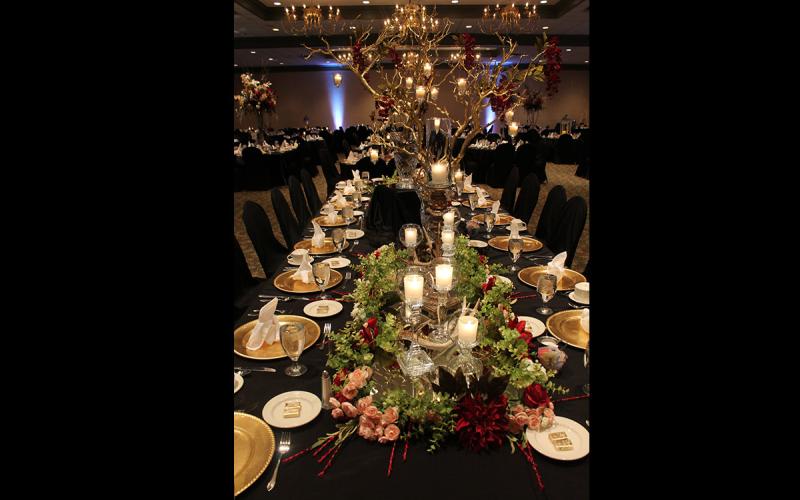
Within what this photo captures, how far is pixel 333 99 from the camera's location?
1839cm

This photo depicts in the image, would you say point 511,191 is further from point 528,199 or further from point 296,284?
point 296,284

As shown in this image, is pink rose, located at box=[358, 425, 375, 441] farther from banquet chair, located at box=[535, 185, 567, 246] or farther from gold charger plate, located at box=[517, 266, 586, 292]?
banquet chair, located at box=[535, 185, 567, 246]

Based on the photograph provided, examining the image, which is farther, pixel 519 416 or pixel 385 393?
pixel 385 393

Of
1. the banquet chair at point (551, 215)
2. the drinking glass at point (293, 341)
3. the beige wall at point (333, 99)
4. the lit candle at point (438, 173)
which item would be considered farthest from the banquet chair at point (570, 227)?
the beige wall at point (333, 99)

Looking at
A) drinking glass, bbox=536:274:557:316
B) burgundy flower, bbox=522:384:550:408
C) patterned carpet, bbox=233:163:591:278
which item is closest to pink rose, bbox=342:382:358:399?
burgundy flower, bbox=522:384:550:408

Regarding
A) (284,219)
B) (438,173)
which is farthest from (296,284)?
(284,219)

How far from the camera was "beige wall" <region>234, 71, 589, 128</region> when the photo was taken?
17.9 meters

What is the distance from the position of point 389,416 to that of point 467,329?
1.01 feet

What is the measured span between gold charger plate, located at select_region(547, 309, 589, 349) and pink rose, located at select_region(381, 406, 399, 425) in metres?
0.70

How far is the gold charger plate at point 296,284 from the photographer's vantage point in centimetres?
216
